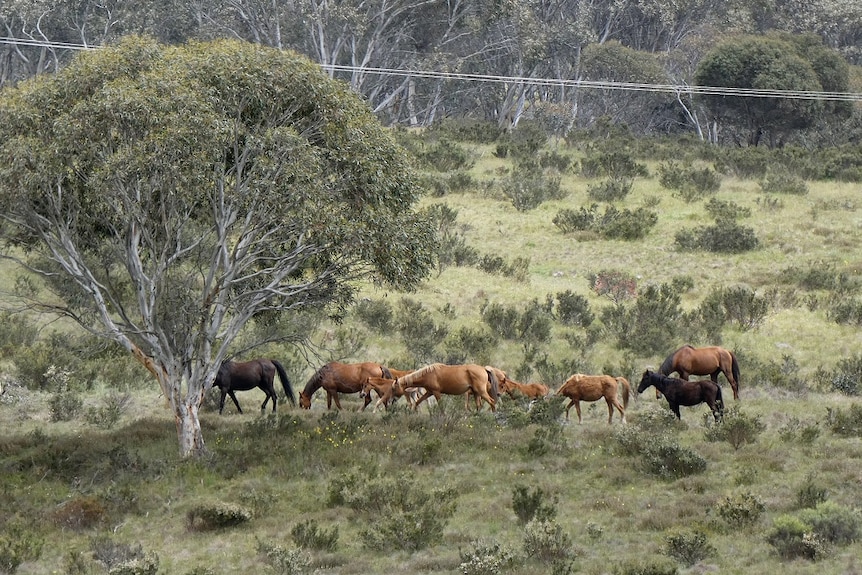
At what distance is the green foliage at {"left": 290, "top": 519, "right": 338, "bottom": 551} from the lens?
14.3 meters

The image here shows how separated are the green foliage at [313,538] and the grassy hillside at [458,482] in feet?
0.07

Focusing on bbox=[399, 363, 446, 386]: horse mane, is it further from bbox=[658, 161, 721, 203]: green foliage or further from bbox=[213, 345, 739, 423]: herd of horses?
bbox=[658, 161, 721, 203]: green foliage

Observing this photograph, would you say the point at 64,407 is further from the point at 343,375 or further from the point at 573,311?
the point at 573,311

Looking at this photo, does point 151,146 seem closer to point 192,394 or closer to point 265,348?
point 192,394

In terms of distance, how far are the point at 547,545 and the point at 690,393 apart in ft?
22.1

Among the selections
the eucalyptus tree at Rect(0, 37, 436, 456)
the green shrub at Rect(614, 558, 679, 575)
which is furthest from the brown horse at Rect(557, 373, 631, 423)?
the green shrub at Rect(614, 558, 679, 575)

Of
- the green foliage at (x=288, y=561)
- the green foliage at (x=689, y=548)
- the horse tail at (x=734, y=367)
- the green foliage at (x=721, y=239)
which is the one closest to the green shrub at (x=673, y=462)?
the green foliage at (x=689, y=548)

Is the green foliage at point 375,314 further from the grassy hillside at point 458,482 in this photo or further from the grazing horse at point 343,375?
the grazing horse at point 343,375

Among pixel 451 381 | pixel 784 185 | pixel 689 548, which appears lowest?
pixel 451 381

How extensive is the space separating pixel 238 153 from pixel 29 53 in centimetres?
5775

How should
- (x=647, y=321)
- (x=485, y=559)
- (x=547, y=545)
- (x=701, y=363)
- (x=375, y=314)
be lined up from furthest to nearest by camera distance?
(x=375, y=314), (x=647, y=321), (x=701, y=363), (x=547, y=545), (x=485, y=559)

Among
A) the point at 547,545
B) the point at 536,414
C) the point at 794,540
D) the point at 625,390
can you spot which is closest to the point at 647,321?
the point at 625,390

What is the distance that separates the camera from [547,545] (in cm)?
1361

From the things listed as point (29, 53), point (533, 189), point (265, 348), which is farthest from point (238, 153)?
point (29, 53)
